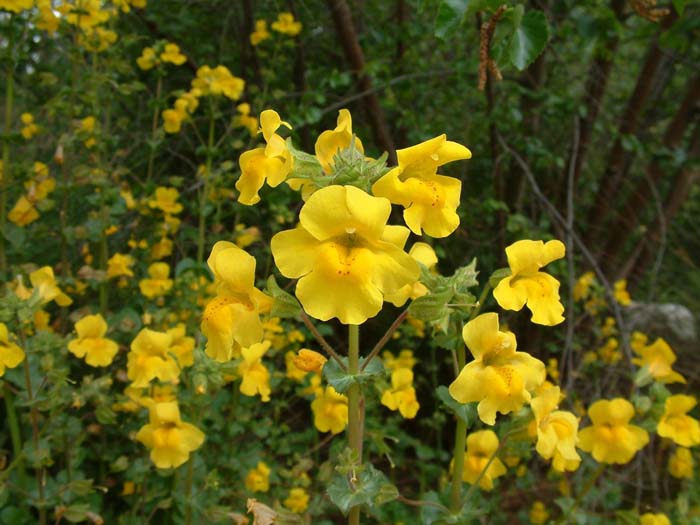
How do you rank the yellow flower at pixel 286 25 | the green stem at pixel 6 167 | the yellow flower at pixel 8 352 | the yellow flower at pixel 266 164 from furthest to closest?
the yellow flower at pixel 286 25, the green stem at pixel 6 167, the yellow flower at pixel 8 352, the yellow flower at pixel 266 164

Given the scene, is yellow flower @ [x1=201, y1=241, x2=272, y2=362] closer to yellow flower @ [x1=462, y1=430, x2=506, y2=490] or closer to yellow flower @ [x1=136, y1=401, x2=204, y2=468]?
yellow flower @ [x1=136, y1=401, x2=204, y2=468]

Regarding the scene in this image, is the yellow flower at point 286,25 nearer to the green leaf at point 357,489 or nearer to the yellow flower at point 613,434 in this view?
the yellow flower at point 613,434

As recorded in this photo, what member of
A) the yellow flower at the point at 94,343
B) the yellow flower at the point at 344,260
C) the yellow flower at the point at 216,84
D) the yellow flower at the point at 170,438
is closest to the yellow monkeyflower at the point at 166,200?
the yellow flower at the point at 216,84

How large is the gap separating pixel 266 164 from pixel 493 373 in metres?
0.46

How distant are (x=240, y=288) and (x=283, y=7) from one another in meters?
2.37

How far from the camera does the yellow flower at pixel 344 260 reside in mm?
826

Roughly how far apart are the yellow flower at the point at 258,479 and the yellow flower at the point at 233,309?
1.07 metres

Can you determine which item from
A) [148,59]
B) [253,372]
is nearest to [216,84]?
[148,59]

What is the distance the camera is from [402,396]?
162 centimetres

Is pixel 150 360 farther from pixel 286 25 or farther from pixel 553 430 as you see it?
pixel 286 25

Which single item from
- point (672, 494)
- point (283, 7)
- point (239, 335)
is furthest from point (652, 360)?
point (283, 7)

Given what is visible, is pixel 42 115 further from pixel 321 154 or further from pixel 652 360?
pixel 652 360

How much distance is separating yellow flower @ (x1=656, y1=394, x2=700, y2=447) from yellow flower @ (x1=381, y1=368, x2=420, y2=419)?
0.58 m

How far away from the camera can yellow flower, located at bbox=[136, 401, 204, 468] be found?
4.81ft
